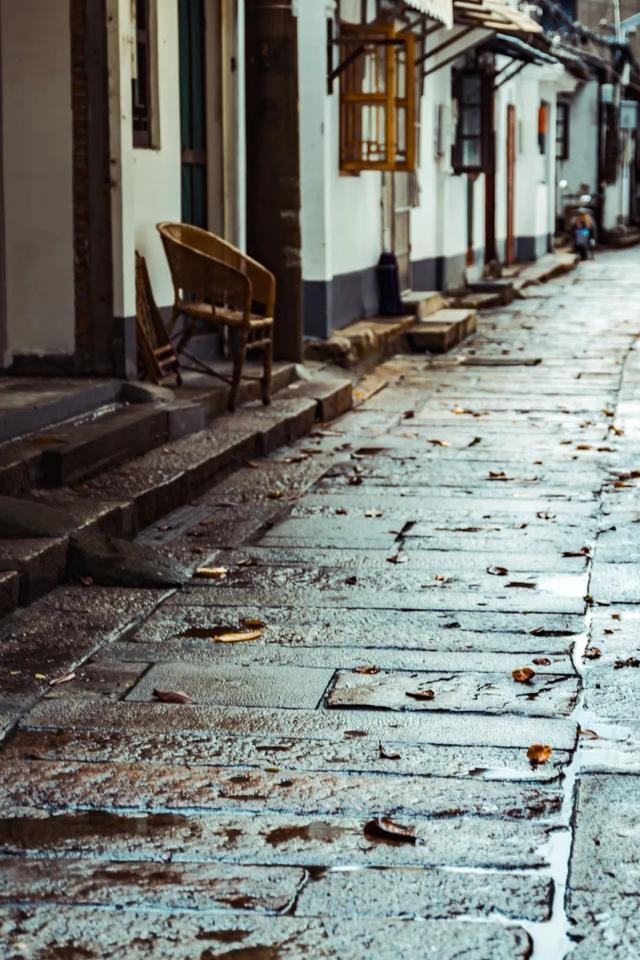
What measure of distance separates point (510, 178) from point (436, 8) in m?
13.6

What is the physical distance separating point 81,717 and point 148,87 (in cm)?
620

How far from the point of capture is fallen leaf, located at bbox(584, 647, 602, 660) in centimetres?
507

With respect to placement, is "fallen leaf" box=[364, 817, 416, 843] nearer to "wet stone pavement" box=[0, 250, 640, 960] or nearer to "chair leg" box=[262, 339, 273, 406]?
"wet stone pavement" box=[0, 250, 640, 960]

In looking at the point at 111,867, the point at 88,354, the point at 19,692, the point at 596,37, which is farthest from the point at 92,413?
the point at 596,37

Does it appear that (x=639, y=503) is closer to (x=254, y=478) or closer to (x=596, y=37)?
(x=254, y=478)

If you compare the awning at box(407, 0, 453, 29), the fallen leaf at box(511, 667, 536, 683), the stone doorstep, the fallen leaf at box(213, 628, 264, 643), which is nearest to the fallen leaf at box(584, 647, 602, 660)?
the fallen leaf at box(511, 667, 536, 683)

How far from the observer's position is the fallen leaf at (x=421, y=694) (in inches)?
183

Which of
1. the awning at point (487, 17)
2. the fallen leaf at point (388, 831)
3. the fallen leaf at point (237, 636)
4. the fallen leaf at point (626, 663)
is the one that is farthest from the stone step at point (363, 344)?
the fallen leaf at point (388, 831)

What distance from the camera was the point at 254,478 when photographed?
27.7ft

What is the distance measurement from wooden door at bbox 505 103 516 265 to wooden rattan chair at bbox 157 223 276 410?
1782cm

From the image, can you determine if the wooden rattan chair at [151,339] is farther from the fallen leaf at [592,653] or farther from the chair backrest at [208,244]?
the fallen leaf at [592,653]

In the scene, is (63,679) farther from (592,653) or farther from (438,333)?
(438,333)

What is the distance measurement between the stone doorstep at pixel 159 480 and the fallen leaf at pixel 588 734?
2008 millimetres

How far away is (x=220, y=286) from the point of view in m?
9.37
